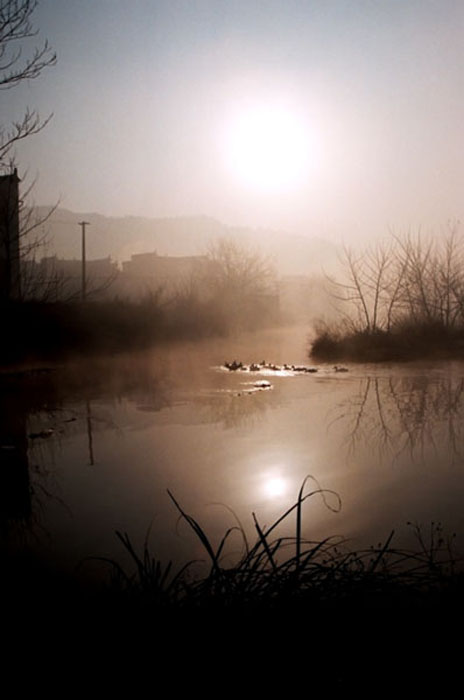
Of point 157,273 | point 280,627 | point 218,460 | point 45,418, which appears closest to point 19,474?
point 218,460

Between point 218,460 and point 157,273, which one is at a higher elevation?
point 157,273

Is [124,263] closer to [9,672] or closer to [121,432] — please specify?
[121,432]

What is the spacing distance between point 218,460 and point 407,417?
3.51 m

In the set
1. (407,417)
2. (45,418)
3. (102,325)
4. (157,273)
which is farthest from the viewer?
(157,273)

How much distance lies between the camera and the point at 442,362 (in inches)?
710

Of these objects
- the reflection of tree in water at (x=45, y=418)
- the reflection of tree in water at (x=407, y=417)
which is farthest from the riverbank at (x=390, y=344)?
the reflection of tree in water at (x=407, y=417)

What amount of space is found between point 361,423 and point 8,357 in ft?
37.8

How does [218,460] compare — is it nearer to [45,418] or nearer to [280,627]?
[45,418]

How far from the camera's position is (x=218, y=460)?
6.63m

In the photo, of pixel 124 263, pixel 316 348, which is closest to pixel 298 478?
pixel 316 348

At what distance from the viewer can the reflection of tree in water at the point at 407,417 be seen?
7176 mm

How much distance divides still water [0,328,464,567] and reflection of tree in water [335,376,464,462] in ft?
0.10

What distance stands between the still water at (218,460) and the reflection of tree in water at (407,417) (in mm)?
30

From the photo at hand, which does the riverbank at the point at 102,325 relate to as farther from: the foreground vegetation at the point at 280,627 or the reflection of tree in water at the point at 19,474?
the foreground vegetation at the point at 280,627
